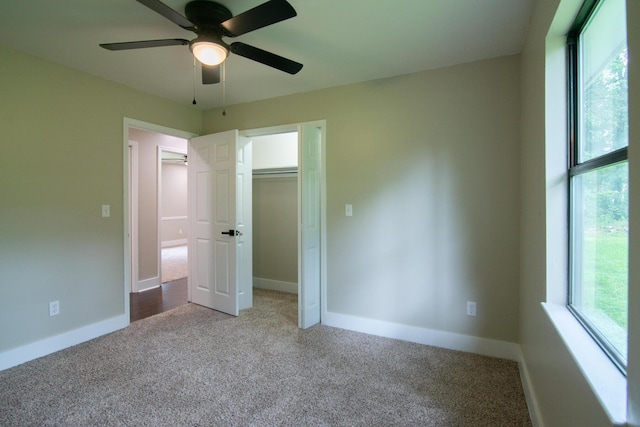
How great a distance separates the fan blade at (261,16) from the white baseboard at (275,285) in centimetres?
334

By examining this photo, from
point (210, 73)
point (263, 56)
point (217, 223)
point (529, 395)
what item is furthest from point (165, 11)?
point (529, 395)

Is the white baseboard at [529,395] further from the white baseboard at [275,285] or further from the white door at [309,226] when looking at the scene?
the white baseboard at [275,285]

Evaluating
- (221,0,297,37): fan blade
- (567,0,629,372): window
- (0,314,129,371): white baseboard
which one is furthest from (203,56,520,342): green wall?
(0,314,129,371): white baseboard

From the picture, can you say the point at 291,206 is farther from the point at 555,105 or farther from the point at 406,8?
the point at 555,105

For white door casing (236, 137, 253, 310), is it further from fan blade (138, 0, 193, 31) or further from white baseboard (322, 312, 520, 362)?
fan blade (138, 0, 193, 31)

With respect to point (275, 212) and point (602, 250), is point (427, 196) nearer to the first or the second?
point (602, 250)

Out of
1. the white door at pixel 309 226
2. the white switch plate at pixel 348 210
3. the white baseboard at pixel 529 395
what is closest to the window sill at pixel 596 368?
the white baseboard at pixel 529 395

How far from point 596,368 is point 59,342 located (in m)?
3.69

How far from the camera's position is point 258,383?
221 cm

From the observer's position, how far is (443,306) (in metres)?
2.79

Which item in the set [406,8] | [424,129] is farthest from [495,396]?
[406,8]

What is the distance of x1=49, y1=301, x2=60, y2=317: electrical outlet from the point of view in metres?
2.71

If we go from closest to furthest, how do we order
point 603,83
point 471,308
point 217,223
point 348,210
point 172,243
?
point 603,83
point 471,308
point 348,210
point 217,223
point 172,243

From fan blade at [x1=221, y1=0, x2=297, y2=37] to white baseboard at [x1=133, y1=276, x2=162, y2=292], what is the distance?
3.98 m
